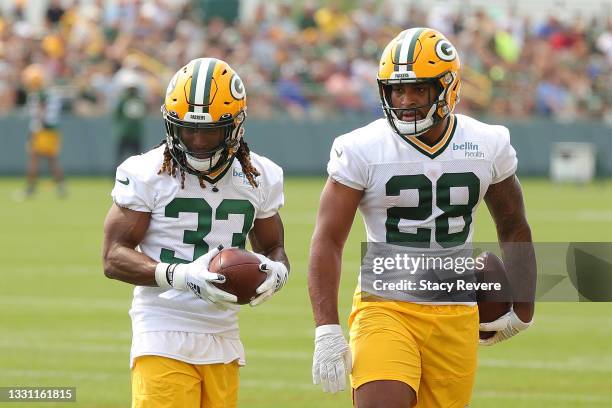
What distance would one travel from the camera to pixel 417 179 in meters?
5.55

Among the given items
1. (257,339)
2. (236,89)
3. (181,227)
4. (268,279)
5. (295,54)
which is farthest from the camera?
(295,54)

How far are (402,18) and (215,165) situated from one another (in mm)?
27014

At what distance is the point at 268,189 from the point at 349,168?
440mm

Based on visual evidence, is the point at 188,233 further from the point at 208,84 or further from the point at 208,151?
the point at 208,84

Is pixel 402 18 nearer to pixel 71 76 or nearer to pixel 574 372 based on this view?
pixel 71 76

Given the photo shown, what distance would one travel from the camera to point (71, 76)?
26.3 meters

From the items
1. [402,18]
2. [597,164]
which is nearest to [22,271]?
[597,164]

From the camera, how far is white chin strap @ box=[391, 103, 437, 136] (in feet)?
18.1

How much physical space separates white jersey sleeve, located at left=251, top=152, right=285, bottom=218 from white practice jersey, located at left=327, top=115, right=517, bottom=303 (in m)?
0.33

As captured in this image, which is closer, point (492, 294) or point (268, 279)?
point (268, 279)

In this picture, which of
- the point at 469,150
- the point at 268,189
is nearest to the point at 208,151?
the point at 268,189

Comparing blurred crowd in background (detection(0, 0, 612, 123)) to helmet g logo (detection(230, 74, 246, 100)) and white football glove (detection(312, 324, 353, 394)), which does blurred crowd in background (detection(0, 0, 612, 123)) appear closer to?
helmet g logo (detection(230, 74, 246, 100))

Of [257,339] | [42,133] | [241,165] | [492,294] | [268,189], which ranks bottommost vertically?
[42,133]

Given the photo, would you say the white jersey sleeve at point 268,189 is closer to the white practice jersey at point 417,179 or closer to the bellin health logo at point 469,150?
the white practice jersey at point 417,179
